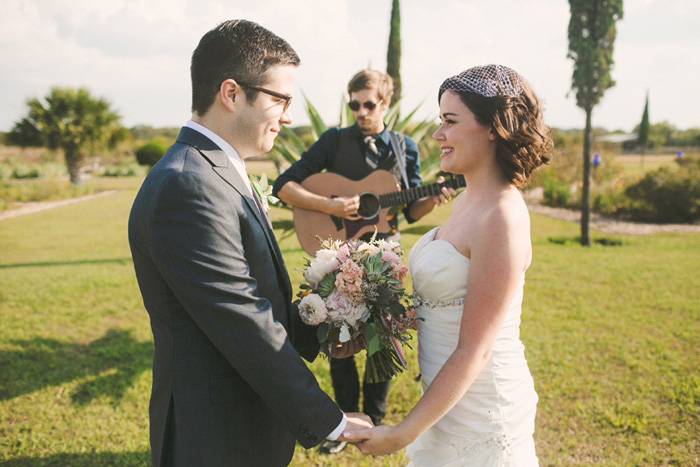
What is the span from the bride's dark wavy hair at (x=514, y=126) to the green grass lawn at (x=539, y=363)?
2503 mm

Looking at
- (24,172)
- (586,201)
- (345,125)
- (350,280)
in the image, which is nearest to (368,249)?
(350,280)

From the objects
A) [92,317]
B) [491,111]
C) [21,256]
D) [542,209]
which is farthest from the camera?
[542,209]

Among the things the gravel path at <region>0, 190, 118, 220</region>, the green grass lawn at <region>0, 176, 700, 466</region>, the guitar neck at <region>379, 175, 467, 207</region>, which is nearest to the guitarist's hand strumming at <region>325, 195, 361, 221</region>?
the guitar neck at <region>379, 175, 467, 207</region>

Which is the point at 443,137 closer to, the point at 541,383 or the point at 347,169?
the point at 347,169

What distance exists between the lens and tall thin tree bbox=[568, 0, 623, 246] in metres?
10.1

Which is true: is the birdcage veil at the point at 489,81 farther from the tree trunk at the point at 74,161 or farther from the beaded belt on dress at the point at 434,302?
the tree trunk at the point at 74,161

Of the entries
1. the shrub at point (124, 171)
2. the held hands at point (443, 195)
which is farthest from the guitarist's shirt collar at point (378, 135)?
the shrub at point (124, 171)

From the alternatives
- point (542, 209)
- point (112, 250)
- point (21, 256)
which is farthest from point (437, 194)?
point (542, 209)

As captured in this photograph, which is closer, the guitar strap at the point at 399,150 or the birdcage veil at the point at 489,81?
the birdcage veil at the point at 489,81

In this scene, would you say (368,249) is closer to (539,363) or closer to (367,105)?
(367,105)

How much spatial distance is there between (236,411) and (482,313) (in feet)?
3.25

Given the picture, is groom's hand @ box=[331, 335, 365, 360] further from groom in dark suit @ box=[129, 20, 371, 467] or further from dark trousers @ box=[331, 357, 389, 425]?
dark trousers @ box=[331, 357, 389, 425]

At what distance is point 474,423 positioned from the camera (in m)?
1.91

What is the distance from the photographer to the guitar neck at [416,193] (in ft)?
12.6
